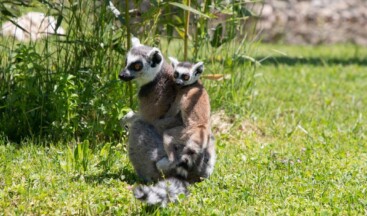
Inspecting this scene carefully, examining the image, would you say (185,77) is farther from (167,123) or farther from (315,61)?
(315,61)

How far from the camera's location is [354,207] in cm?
457

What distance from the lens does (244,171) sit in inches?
207

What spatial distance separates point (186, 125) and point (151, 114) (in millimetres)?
349

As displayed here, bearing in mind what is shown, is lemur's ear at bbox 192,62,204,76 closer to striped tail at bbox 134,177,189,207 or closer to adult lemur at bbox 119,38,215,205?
adult lemur at bbox 119,38,215,205

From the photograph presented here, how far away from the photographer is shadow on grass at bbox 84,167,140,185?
15.9 feet

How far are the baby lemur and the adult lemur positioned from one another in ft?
0.20

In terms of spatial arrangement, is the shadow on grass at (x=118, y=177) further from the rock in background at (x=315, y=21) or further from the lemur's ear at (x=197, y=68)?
the rock in background at (x=315, y=21)

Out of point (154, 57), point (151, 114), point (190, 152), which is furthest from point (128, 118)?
point (190, 152)

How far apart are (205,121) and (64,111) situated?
146 cm

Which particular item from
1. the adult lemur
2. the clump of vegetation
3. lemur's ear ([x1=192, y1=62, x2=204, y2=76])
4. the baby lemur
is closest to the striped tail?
the adult lemur

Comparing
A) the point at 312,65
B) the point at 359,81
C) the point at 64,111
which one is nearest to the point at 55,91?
the point at 64,111

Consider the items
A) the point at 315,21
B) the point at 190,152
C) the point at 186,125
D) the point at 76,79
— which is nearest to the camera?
the point at 190,152

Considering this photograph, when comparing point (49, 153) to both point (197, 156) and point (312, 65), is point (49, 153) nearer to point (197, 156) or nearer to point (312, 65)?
point (197, 156)

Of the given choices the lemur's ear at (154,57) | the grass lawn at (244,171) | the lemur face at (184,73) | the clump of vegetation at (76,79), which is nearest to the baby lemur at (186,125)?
the lemur face at (184,73)
